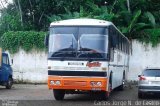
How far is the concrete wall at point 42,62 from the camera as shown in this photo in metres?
33.1

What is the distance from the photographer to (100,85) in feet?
58.4

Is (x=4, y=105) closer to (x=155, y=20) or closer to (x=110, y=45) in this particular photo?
(x=110, y=45)

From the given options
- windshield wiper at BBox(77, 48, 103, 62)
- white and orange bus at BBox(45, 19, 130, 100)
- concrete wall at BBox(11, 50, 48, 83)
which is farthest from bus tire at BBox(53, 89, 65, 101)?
concrete wall at BBox(11, 50, 48, 83)

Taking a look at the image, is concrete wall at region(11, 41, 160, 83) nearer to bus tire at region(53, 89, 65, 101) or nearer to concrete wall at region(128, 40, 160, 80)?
concrete wall at region(128, 40, 160, 80)

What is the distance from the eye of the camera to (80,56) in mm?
18016

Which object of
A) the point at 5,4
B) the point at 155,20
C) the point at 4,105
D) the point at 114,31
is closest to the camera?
the point at 4,105

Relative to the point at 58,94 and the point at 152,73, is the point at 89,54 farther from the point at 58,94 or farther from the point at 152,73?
the point at 152,73

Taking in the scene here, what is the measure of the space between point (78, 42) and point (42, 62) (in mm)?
15676

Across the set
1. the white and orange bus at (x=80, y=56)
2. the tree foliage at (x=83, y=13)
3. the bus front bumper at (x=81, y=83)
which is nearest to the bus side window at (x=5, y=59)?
the tree foliage at (x=83, y=13)

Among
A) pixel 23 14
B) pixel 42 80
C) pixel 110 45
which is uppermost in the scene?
pixel 23 14

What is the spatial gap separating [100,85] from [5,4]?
22870mm

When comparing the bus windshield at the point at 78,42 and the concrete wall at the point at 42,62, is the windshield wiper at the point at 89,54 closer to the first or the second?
the bus windshield at the point at 78,42

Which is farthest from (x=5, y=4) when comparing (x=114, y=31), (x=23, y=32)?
(x=114, y=31)

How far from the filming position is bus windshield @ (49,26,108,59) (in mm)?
18031
